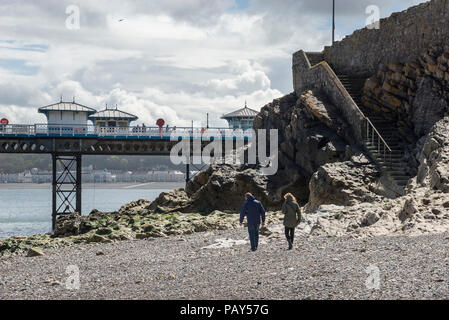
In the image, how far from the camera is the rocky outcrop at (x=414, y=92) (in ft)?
78.2

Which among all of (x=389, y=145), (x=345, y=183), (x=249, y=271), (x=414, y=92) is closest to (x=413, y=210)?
(x=249, y=271)

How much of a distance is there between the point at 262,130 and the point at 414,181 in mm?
13290

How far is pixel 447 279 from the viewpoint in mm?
10883

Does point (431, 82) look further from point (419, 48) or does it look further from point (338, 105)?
point (338, 105)

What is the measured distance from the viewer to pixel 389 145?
25.0 meters

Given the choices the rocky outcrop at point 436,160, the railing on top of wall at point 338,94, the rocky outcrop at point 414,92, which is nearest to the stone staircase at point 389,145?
the railing on top of wall at point 338,94

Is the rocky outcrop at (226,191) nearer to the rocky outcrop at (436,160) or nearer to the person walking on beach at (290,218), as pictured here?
the rocky outcrop at (436,160)

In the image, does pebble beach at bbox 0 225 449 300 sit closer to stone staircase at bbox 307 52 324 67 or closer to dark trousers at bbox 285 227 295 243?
dark trousers at bbox 285 227 295 243

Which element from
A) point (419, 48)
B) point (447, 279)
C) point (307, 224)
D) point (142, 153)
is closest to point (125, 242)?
point (307, 224)

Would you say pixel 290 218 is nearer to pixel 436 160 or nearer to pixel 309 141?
pixel 436 160

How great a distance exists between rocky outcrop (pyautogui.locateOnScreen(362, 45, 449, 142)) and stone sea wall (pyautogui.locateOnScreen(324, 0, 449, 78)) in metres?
0.60

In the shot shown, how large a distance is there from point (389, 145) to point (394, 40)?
557 cm

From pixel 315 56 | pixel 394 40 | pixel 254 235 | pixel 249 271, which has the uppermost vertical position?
pixel 315 56

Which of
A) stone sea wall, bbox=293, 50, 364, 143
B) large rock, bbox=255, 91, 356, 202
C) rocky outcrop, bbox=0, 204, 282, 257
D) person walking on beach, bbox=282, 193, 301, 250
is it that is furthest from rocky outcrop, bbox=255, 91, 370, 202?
person walking on beach, bbox=282, 193, 301, 250
